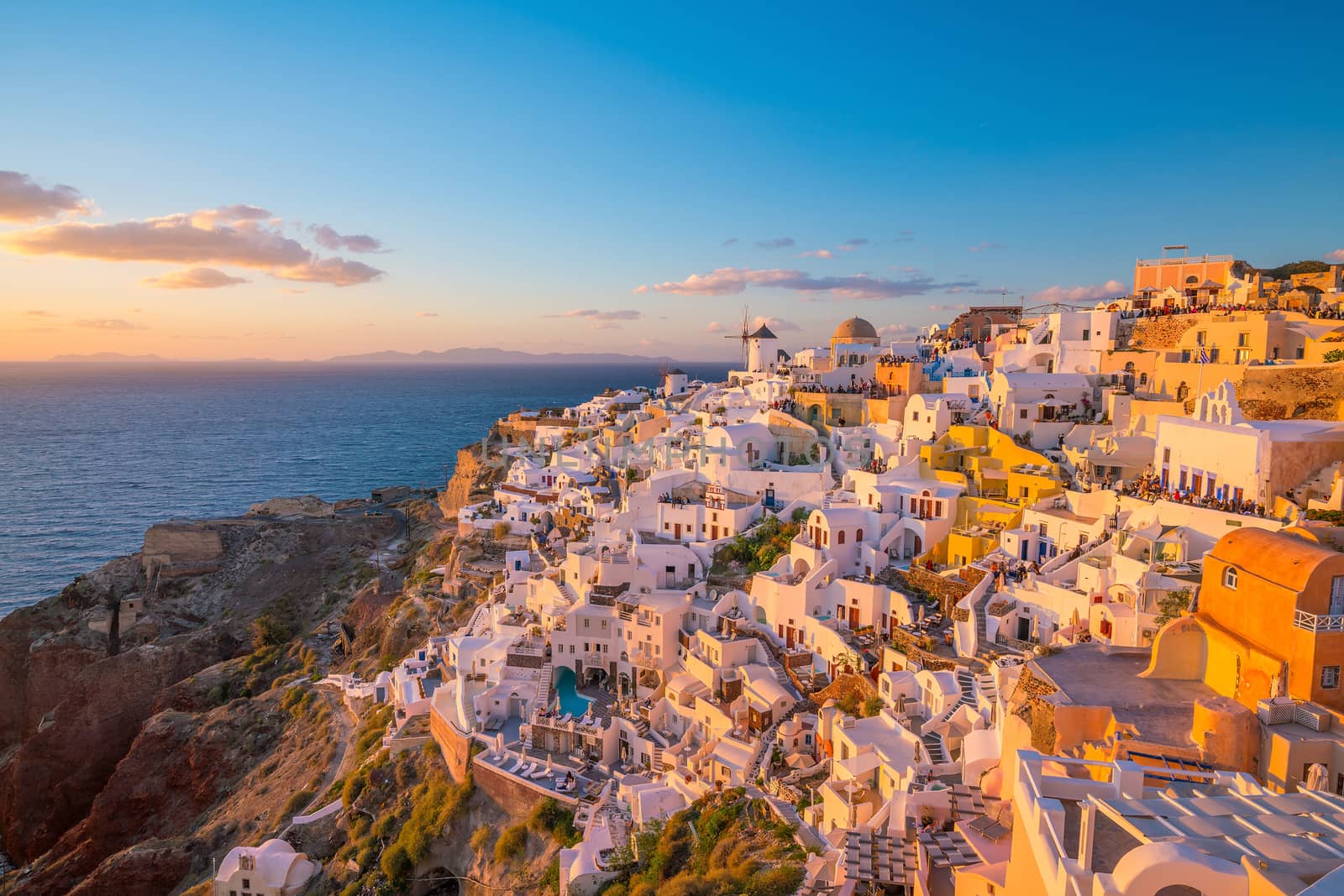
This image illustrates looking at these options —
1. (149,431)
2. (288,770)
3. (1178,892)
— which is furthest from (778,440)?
(149,431)


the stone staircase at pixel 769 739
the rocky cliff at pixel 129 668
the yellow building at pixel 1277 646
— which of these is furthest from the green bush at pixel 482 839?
the yellow building at pixel 1277 646

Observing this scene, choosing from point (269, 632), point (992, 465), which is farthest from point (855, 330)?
point (269, 632)

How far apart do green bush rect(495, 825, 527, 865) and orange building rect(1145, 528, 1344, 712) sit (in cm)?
1606

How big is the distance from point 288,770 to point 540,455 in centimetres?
2573

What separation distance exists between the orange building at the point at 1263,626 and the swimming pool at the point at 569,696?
17.4 metres

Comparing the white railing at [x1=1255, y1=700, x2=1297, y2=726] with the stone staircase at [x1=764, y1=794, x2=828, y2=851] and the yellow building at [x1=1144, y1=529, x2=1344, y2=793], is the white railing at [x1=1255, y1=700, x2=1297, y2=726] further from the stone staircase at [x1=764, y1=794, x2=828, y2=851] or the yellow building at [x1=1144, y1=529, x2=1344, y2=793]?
the stone staircase at [x1=764, y1=794, x2=828, y2=851]

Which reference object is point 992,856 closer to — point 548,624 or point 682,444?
point 548,624

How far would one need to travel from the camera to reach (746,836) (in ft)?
54.2

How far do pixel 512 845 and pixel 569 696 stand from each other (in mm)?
5919

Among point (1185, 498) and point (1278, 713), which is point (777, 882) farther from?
point (1185, 498)

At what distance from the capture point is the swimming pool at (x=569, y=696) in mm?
25031

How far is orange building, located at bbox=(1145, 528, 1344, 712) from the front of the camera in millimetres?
10250

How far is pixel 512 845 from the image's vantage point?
2056 cm

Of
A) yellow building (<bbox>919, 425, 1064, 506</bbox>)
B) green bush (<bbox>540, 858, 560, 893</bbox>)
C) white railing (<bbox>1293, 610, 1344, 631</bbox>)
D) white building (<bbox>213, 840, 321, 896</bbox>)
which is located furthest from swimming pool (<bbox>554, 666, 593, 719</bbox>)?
white railing (<bbox>1293, 610, 1344, 631</bbox>)
